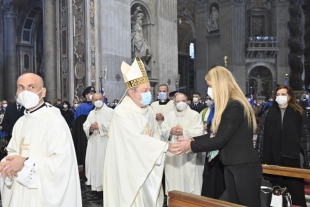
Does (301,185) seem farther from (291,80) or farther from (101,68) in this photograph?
(291,80)

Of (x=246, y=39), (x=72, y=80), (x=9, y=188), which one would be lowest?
(x=9, y=188)

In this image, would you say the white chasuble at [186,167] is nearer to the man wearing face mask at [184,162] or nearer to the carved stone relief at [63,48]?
the man wearing face mask at [184,162]

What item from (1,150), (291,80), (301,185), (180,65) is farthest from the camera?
(180,65)

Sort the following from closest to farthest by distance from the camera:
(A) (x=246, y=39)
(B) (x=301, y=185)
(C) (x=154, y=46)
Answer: (B) (x=301, y=185), (C) (x=154, y=46), (A) (x=246, y=39)

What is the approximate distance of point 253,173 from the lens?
3.26m

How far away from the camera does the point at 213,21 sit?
1204 inches

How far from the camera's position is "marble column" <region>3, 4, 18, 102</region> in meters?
20.6

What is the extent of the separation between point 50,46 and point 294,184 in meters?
13.4

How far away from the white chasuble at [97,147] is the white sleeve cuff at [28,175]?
13.9 ft

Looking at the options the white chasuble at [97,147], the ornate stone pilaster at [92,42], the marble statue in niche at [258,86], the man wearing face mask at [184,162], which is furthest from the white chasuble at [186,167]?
the marble statue in niche at [258,86]

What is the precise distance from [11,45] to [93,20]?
29.3ft

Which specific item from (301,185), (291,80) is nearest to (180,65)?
(291,80)

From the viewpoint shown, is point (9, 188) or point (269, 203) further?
point (269, 203)

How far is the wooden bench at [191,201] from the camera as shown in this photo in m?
2.87
